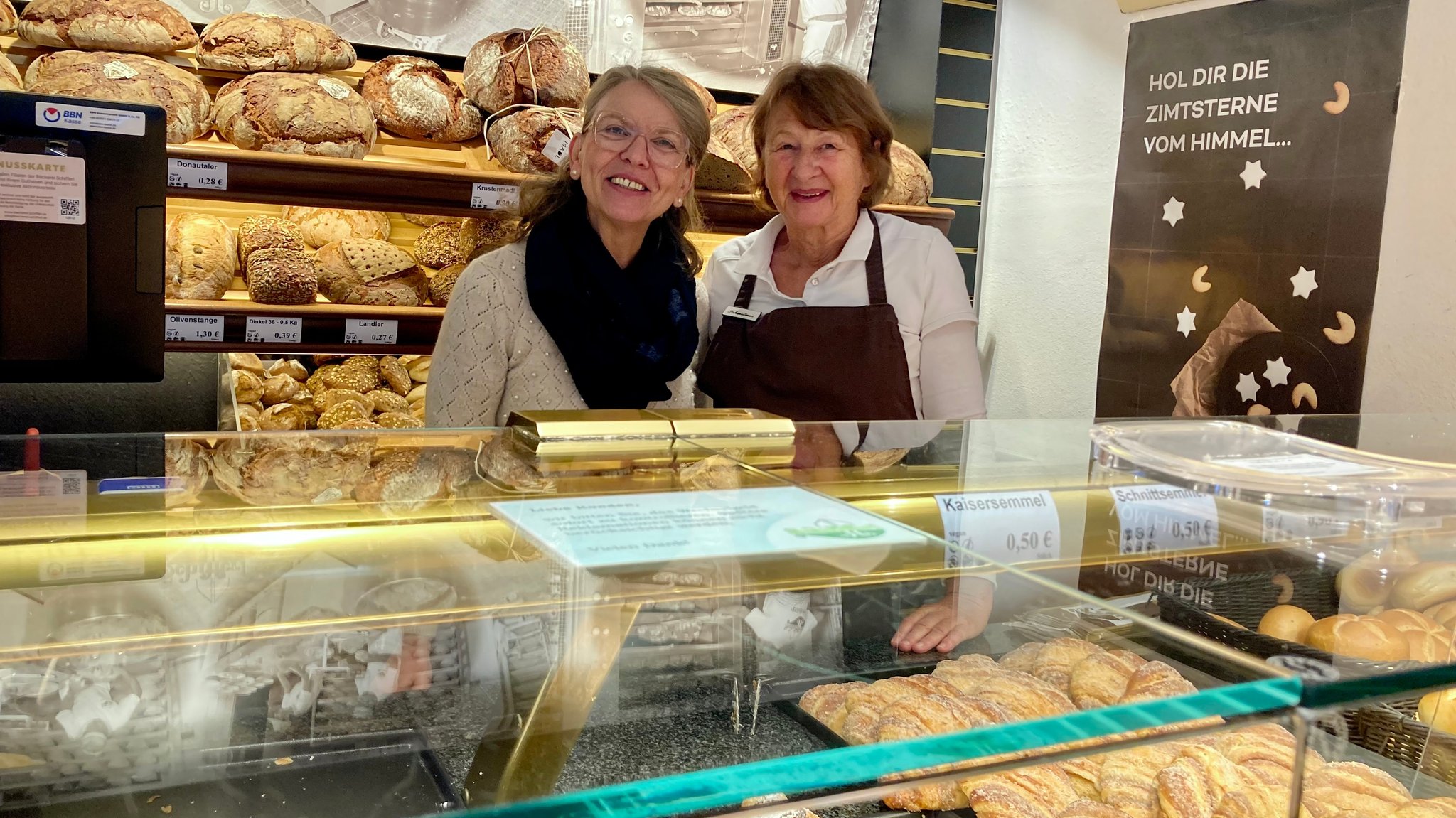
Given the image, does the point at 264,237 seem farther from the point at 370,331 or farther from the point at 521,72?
the point at 521,72

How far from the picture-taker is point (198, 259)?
268 centimetres

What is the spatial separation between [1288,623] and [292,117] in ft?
8.20

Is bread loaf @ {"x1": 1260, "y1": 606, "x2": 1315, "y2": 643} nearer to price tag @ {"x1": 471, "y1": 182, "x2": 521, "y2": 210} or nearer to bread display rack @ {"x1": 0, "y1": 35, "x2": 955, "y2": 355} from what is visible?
bread display rack @ {"x1": 0, "y1": 35, "x2": 955, "y2": 355}

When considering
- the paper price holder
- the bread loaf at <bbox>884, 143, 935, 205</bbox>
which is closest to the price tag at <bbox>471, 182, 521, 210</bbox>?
the bread loaf at <bbox>884, 143, 935, 205</bbox>

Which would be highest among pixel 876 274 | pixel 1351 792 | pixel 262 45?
pixel 262 45

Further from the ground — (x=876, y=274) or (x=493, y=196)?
(x=493, y=196)

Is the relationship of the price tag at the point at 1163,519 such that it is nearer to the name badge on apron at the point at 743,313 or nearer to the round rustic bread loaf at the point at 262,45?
the name badge on apron at the point at 743,313

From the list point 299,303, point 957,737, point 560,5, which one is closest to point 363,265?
point 299,303

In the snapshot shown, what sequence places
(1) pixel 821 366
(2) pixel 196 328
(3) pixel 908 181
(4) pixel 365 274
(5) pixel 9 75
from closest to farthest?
(1) pixel 821 366
(5) pixel 9 75
(2) pixel 196 328
(4) pixel 365 274
(3) pixel 908 181

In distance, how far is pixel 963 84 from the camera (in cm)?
414

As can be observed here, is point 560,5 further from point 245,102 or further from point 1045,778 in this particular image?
point 1045,778

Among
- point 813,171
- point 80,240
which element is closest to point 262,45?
point 813,171

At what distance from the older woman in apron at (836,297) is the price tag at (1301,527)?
129 cm

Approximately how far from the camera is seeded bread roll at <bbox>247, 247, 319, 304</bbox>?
2711 millimetres
